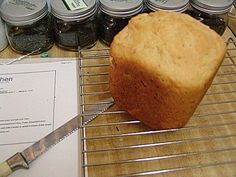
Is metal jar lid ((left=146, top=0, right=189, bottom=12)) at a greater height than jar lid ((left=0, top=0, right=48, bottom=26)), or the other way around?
metal jar lid ((left=146, top=0, right=189, bottom=12))

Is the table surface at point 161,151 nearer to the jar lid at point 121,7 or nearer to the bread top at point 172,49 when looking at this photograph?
the bread top at point 172,49

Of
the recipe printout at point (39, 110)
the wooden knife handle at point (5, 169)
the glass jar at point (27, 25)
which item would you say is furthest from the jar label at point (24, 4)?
the wooden knife handle at point (5, 169)

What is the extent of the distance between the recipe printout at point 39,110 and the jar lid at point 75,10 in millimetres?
124

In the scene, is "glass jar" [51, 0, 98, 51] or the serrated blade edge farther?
"glass jar" [51, 0, 98, 51]

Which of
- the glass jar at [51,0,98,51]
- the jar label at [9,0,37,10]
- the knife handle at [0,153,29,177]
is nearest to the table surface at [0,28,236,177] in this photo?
the knife handle at [0,153,29,177]

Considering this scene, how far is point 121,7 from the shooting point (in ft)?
2.59

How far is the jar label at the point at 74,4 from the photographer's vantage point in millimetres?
795

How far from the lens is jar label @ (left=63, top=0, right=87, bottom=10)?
79cm

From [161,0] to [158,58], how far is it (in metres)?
0.31

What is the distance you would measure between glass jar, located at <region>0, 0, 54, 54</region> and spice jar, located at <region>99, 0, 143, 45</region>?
0.16m

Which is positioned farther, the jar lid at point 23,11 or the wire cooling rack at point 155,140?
the jar lid at point 23,11

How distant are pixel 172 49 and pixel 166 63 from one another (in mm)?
32

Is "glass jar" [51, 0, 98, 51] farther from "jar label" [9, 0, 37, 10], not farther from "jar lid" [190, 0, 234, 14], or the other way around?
"jar lid" [190, 0, 234, 14]

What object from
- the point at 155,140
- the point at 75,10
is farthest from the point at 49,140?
the point at 75,10
